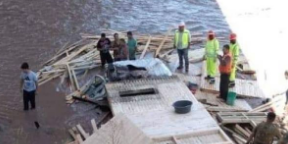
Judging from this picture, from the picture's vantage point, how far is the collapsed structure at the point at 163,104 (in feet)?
39.3

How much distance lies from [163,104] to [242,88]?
2850mm

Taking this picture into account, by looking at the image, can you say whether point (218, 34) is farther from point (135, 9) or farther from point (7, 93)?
point (7, 93)

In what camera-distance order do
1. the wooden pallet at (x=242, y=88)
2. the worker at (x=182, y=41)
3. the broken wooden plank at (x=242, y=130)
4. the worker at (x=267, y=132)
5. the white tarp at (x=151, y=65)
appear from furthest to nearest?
1. the worker at (x=182, y=41)
2. the white tarp at (x=151, y=65)
3. the wooden pallet at (x=242, y=88)
4. the broken wooden plank at (x=242, y=130)
5. the worker at (x=267, y=132)

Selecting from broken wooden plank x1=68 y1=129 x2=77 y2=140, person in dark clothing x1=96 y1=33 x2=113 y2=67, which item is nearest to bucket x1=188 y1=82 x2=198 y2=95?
person in dark clothing x1=96 y1=33 x2=113 y2=67

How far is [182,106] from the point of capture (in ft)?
43.3

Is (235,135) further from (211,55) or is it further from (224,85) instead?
(211,55)

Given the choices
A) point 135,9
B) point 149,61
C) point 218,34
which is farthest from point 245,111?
point 135,9

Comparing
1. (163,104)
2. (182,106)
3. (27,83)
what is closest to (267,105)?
(182,106)

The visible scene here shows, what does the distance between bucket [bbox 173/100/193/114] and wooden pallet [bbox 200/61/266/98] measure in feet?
7.31

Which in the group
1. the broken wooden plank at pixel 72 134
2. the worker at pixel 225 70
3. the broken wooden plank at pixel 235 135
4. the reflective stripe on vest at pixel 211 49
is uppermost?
the reflective stripe on vest at pixel 211 49

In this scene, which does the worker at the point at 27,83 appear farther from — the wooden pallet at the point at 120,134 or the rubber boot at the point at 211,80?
the rubber boot at the point at 211,80

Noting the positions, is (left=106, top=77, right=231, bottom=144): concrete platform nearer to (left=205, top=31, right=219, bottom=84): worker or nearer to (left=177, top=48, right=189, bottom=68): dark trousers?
(left=205, top=31, right=219, bottom=84): worker

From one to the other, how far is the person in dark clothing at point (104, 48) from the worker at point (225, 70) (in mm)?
3803

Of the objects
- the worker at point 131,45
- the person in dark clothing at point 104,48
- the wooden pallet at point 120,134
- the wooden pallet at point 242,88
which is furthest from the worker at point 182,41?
the wooden pallet at point 120,134
